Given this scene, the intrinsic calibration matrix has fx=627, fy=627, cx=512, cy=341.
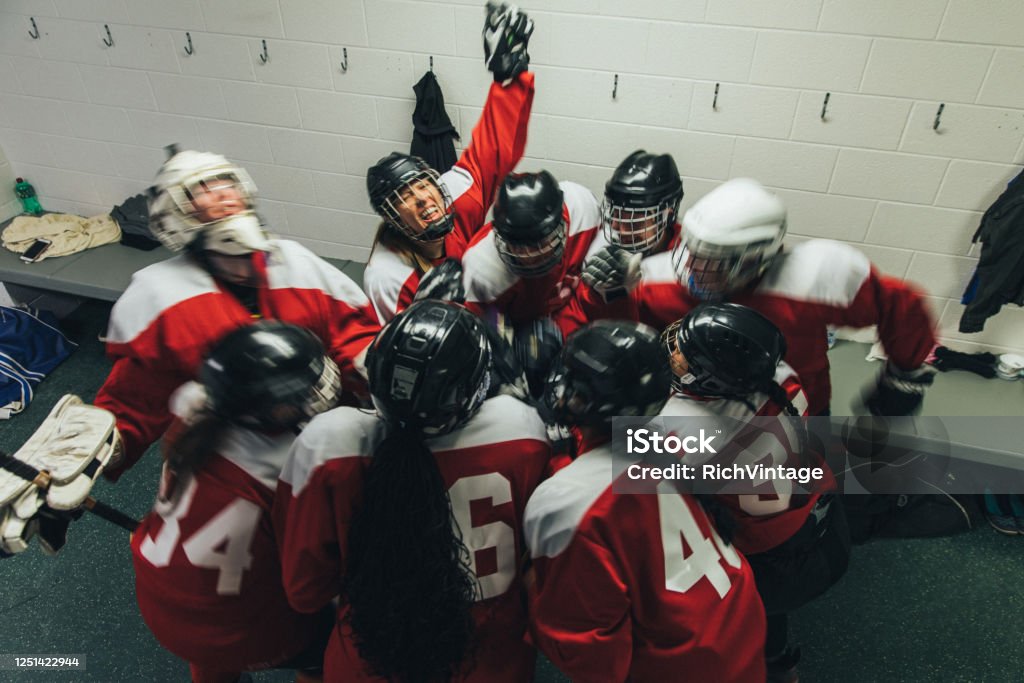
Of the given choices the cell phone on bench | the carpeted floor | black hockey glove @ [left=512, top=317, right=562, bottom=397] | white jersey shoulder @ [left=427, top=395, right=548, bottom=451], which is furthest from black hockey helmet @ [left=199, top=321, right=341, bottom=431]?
the cell phone on bench

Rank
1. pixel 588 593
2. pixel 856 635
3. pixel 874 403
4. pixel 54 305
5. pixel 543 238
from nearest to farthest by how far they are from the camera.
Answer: pixel 588 593
pixel 543 238
pixel 874 403
pixel 856 635
pixel 54 305

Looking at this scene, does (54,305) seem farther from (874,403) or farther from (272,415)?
(874,403)

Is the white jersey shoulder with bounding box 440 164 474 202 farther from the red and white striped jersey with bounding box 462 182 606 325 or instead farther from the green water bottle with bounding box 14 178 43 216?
the green water bottle with bounding box 14 178 43 216

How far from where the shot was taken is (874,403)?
87.0 inches

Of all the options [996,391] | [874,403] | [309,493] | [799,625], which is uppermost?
[309,493]

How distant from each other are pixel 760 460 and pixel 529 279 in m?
0.96

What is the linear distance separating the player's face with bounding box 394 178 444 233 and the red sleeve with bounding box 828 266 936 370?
1.32 metres

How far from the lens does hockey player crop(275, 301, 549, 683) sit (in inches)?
47.7

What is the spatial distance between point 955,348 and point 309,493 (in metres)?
3.54

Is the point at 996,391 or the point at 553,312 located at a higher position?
the point at 553,312

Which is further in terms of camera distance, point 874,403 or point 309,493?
point 874,403

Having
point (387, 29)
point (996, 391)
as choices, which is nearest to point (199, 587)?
point (387, 29)

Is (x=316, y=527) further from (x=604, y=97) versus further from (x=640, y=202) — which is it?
(x=604, y=97)

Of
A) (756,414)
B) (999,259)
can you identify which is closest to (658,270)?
(756,414)
